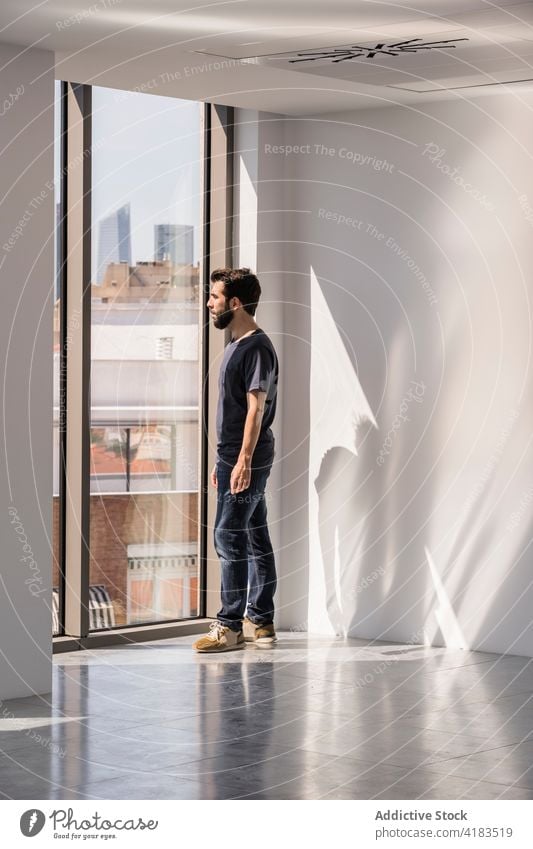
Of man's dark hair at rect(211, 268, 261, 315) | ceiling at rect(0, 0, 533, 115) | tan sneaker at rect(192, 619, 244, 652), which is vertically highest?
ceiling at rect(0, 0, 533, 115)

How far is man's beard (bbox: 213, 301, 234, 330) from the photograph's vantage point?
6188 millimetres

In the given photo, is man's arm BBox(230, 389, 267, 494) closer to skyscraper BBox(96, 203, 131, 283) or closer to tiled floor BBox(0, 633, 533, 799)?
tiled floor BBox(0, 633, 533, 799)

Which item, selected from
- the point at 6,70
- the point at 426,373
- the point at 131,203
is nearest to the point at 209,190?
the point at 131,203

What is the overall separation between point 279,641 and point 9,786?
2.62m

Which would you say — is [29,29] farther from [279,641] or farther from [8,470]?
[279,641]

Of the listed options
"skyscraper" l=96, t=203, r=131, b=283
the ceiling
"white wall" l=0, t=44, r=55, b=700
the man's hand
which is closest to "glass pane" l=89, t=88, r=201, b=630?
"skyscraper" l=96, t=203, r=131, b=283

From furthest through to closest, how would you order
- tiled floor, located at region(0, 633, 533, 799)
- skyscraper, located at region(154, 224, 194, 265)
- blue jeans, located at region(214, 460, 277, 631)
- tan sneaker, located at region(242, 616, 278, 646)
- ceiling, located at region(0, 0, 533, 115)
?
skyscraper, located at region(154, 224, 194, 265) → tan sneaker, located at region(242, 616, 278, 646) → blue jeans, located at region(214, 460, 277, 631) → ceiling, located at region(0, 0, 533, 115) → tiled floor, located at region(0, 633, 533, 799)

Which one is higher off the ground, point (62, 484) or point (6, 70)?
point (6, 70)

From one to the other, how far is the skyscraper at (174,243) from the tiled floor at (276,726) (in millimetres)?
1747

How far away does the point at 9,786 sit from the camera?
392cm

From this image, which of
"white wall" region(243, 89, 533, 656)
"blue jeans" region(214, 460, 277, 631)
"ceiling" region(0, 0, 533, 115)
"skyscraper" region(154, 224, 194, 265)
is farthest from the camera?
"skyscraper" region(154, 224, 194, 265)

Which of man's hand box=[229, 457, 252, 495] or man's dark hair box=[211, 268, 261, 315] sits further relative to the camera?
man's dark hair box=[211, 268, 261, 315]

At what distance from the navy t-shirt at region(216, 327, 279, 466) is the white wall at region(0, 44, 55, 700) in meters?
1.07

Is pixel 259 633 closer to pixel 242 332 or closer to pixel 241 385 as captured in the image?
pixel 241 385
